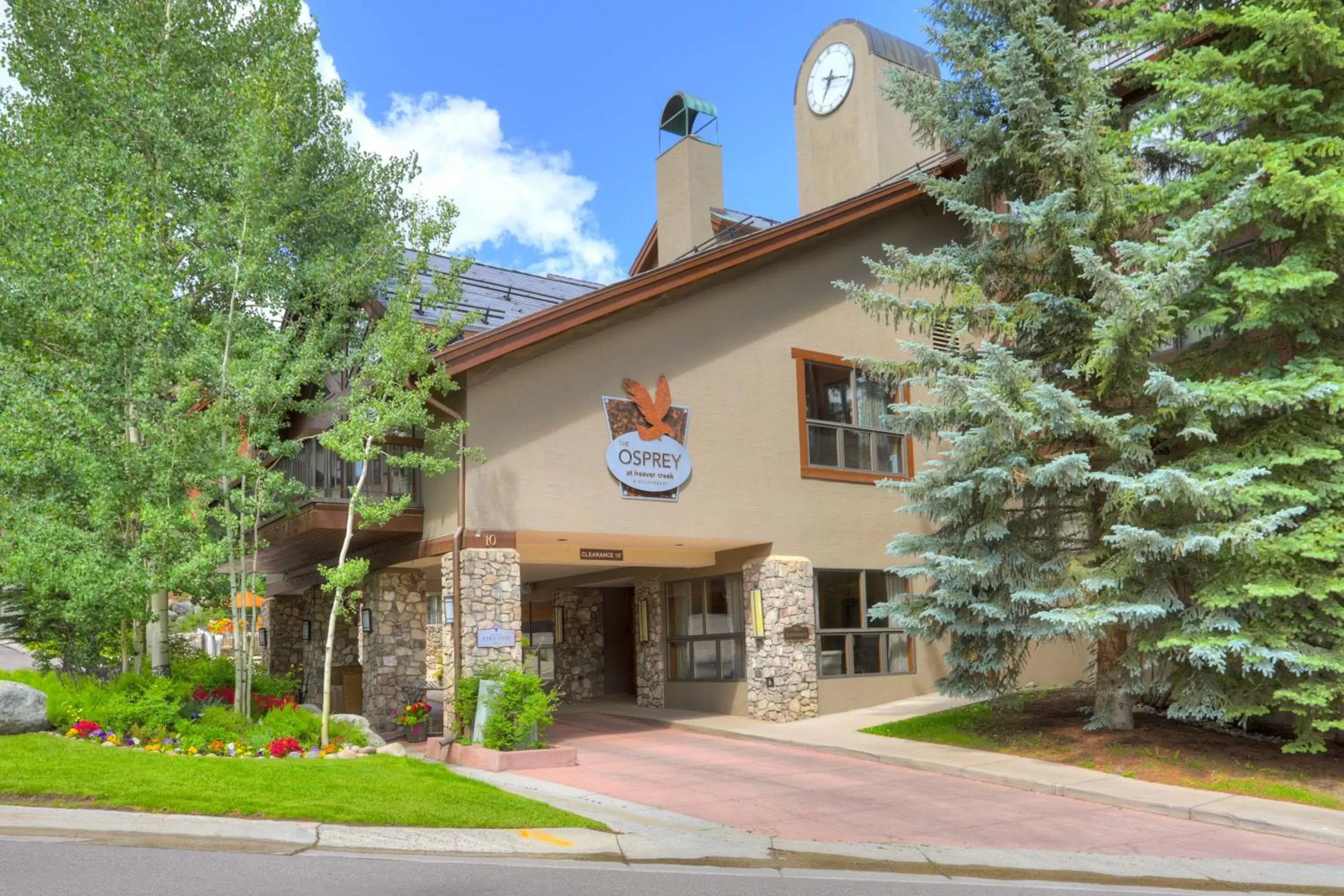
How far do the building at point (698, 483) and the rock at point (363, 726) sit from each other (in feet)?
4.37

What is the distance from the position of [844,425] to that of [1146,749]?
785 centimetres

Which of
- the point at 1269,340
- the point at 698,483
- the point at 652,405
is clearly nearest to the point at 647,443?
the point at 652,405

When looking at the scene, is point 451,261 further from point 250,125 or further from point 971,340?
point 971,340

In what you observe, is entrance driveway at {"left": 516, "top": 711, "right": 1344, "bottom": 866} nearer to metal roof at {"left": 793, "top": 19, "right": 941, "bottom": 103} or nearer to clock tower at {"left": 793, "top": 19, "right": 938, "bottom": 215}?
clock tower at {"left": 793, "top": 19, "right": 938, "bottom": 215}

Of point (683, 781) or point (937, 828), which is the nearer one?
point (937, 828)

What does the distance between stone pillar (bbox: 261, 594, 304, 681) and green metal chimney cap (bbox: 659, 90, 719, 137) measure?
44.4 feet

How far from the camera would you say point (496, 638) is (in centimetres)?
1498

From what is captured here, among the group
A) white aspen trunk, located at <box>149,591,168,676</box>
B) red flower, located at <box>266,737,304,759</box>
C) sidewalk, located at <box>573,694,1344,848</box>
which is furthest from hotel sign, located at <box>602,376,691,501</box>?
white aspen trunk, located at <box>149,591,168,676</box>

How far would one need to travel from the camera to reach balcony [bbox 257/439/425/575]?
51.7ft

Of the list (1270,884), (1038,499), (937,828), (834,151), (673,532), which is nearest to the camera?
(1270,884)

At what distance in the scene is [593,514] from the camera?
1600cm

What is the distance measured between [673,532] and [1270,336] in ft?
27.7

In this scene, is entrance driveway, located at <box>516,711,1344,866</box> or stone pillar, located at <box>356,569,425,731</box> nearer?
entrance driveway, located at <box>516,711,1344,866</box>

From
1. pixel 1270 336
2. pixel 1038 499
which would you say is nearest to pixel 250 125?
pixel 1038 499
